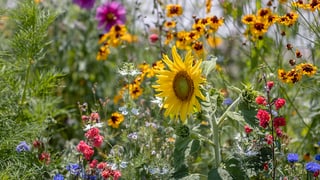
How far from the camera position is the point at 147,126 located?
2.54m

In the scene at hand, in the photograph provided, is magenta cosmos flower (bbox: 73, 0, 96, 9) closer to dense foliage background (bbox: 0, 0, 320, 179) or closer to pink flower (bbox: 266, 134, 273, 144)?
dense foliage background (bbox: 0, 0, 320, 179)

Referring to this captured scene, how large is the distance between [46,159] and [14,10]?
24.7 inches

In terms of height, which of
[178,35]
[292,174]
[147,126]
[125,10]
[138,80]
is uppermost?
[125,10]

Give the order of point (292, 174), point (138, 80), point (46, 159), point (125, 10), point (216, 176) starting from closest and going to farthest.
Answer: point (216, 176) → point (292, 174) → point (46, 159) → point (138, 80) → point (125, 10)

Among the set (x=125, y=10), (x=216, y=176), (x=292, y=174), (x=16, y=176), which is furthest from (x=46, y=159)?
(x=125, y=10)

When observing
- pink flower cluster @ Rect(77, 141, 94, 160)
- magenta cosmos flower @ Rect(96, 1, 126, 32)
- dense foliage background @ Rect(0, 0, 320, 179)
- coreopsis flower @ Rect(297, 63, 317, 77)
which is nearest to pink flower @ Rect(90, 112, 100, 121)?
dense foliage background @ Rect(0, 0, 320, 179)

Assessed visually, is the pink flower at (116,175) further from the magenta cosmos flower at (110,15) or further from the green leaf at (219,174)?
the magenta cosmos flower at (110,15)

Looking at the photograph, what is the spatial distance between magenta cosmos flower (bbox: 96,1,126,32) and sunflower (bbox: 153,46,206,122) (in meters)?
1.62

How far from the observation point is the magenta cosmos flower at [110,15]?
12.4ft

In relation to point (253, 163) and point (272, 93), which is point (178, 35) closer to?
point (272, 93)

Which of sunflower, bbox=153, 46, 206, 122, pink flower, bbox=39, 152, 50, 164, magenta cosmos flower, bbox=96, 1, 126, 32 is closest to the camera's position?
sunflower, bbox=153, 46, 206, 122

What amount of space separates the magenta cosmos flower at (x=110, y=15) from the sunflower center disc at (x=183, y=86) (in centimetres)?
164

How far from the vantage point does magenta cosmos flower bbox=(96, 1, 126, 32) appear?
3.77 meters

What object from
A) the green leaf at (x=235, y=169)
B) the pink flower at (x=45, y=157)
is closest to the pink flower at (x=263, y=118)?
the green leaf at (x=235, y=169)
